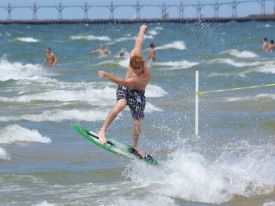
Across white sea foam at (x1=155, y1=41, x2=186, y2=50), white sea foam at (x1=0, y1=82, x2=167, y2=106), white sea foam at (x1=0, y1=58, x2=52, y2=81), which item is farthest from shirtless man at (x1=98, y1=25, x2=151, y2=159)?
white sea foam at (x1=155, y1=41, x2=186, y2=50)

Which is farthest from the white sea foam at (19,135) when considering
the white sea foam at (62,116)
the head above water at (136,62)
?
the head above water at (136,62)

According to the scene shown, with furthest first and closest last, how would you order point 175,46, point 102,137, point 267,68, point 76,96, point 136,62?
point 175,46
point 267,68
point 76,96
point 102,137
point 136,62

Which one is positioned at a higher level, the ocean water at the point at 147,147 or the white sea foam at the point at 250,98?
the ocean water at the point at 147,147

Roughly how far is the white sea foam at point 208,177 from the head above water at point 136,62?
1384 millimetres

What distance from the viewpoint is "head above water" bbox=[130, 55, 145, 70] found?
9668 mm

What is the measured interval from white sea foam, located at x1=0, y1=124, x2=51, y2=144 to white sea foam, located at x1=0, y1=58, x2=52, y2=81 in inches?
565

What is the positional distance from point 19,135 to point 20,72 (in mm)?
19504

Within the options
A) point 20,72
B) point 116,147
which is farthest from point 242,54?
point 116,147

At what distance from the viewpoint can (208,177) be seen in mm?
9938

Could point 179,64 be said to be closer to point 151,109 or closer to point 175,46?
point 175,46

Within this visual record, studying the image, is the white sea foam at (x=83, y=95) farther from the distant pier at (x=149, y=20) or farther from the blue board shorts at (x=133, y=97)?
the distant pier at (x=149, y=20)

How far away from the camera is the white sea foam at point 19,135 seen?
13984 mm

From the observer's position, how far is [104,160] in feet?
39.2

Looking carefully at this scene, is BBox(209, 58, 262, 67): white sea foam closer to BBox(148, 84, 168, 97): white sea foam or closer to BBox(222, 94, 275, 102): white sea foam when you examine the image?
BBox(148, 84, 168, 97): white sea foam
